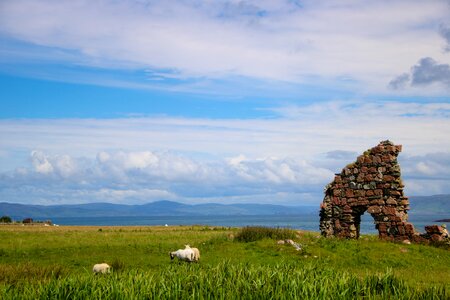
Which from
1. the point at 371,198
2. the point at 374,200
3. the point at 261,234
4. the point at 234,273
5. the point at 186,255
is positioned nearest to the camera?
the point at 234,273

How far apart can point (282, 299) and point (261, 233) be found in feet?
59.8

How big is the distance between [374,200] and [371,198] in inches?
7.8

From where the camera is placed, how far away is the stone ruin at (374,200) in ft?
95.9

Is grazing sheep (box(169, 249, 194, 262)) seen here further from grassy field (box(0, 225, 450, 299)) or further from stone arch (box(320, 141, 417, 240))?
stone arch (box(320, 141, 417, 240))

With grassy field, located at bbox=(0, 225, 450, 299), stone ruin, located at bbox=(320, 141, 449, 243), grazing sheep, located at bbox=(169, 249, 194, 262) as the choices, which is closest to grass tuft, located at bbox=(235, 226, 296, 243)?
grassy field, located at bbox=(0, 225, 450, 299)

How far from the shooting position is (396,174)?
96.2 ft

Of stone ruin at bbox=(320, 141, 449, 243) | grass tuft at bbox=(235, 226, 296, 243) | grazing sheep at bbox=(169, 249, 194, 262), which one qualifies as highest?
stone ruin at bbox=(320, 141, 449, 243)

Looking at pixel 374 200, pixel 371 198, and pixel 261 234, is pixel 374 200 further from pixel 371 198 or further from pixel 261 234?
pixel 261 234

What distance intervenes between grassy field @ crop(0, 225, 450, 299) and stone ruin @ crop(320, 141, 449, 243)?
5.93 ft

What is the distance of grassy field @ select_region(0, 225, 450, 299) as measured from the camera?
39.4ft

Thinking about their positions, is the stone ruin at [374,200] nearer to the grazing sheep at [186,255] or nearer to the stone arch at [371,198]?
the stone arch at [371,198]

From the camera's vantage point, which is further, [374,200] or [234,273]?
[374,200]

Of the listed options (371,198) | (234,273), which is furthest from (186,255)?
(371,198)

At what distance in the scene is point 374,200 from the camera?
29.8m
